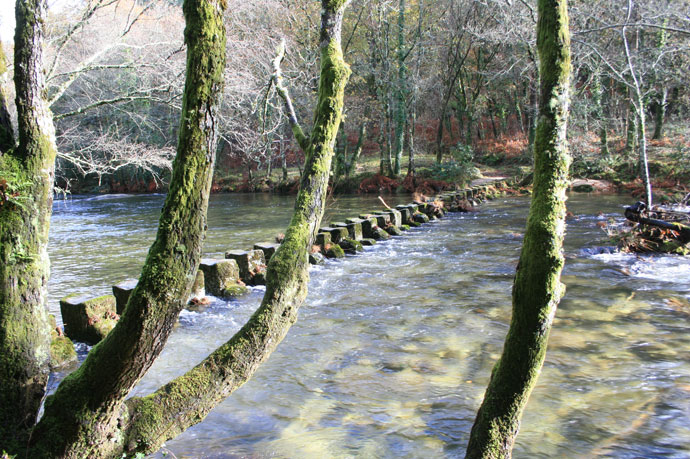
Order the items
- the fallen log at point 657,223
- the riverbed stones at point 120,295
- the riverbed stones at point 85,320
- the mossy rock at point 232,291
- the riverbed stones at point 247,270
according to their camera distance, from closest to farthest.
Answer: the riverbed stones at point 85,320 → the riverbed stones at point 120,295 → the mossy rock at point 232,291 → the riverbed stones at point 247,270 → the fallen log at point 657,223

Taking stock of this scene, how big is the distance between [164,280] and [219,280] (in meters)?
5.90

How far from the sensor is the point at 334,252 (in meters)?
11.3

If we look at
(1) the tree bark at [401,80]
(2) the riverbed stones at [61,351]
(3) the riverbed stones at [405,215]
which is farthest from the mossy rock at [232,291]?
(1) the tree bark at [401,80]

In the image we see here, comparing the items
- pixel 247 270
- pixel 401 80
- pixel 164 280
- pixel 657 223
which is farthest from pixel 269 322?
pixel 401 80

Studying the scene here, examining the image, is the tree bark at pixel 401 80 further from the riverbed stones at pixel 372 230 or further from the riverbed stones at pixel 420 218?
the riverbed stones at pixel 372 230

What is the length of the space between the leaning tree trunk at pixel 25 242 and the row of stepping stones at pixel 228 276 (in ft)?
9.04

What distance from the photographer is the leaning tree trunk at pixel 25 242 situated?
111 inches

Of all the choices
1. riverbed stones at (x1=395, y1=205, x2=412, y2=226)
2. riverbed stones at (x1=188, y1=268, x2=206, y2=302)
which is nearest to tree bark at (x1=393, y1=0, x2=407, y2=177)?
riverbed stones at (x1=395, y1=205, x2=412, y2=226)

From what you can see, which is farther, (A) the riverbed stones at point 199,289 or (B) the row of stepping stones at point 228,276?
(A) the riverbed stones at point 199,289

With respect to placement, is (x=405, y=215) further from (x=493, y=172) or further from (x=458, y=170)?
(x=493, y=172)

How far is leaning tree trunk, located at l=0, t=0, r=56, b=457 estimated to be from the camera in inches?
111

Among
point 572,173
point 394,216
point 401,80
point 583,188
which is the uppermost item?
point 401,80

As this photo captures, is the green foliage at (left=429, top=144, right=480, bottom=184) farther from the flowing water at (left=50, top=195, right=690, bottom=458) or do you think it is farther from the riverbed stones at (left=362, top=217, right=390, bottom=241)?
the flowing water at (left=50, top=195, right=690, bottom=458)

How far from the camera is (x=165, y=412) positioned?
286cm
